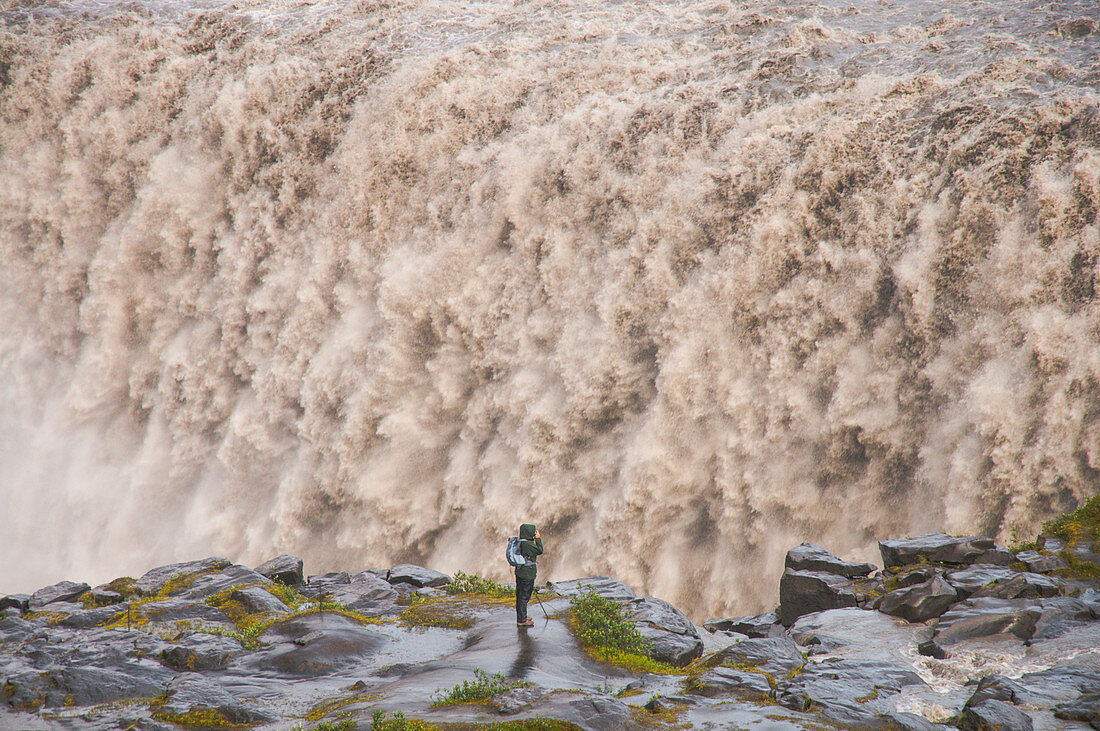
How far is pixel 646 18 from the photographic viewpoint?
19891 millimetres

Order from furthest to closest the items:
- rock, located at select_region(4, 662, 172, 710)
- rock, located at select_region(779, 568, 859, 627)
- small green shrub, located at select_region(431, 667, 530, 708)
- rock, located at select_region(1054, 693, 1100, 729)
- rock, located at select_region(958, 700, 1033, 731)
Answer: rock, located at select_region(779, 568, 859, 627) → rock, located at select_region(4, 662, 172, 710) → small green shrub, located at select_region(431, 667, 530, 708) → rock, located at select_region(1054, 693, 1100, 729) → rock, located at select_region(958, 700, 1033, 731)

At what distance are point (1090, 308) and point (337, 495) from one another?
14574mm

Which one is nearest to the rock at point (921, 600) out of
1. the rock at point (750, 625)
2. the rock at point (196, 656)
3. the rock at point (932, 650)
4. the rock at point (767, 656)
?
the rock at point (932, 650)

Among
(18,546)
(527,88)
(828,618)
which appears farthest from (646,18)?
(18,546)

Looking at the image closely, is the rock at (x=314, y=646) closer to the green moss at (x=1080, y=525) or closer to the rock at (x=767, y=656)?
the rock at (x=767, y=656)

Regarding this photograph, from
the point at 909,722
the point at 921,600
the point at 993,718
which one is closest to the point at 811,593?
the point at 921,600

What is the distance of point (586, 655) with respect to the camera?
830 cm

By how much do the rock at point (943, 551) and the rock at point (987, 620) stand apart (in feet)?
4.51

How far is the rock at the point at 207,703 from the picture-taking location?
705cm

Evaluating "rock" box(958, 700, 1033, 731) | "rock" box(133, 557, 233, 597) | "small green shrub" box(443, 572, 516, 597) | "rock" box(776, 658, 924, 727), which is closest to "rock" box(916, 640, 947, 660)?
"rock" box(776, 658, 924, 727)

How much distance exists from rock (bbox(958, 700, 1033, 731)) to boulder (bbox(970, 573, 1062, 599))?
3068 mm

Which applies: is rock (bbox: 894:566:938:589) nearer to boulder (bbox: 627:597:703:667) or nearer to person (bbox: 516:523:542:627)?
boulder (bbox: 627:597:703:667)

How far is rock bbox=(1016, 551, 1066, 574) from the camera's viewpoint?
9578 mm

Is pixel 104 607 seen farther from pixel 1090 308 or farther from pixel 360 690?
pixel 1090 308
